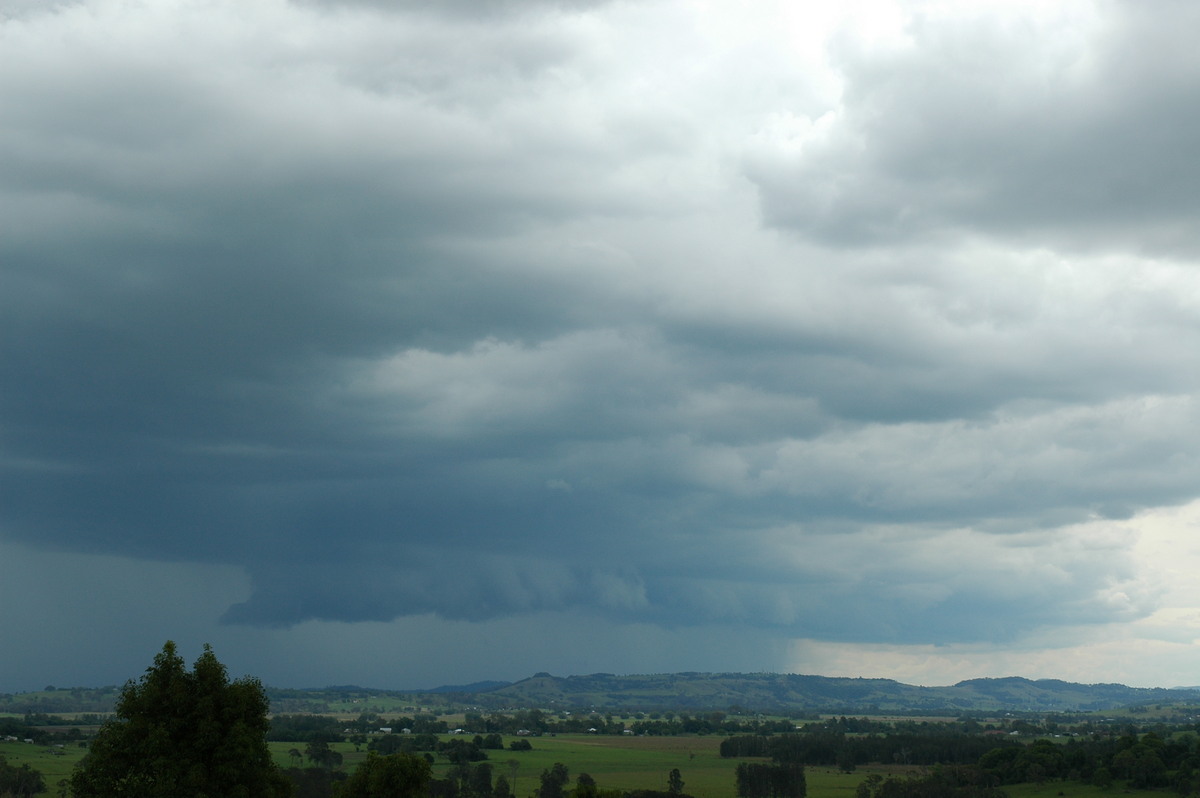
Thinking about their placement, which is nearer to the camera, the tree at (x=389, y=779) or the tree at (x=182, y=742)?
the tree at (x=182, y=742)

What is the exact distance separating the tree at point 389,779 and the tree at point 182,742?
1138cm

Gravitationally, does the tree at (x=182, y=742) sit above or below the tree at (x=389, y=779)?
above

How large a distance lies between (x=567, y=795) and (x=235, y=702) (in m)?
45.7

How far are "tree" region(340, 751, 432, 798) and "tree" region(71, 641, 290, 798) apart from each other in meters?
11.4

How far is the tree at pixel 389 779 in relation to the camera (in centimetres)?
7556

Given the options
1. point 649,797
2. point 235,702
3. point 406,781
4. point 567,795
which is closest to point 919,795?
point 649,797

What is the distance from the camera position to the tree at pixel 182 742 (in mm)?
61031

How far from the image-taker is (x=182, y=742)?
62812 mm

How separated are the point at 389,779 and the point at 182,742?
17.5m

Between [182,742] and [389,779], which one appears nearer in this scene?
[182,742]

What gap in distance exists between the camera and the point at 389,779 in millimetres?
75875

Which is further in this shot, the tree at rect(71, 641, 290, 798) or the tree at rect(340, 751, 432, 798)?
the tree at rect(340, 751, 432, 798)

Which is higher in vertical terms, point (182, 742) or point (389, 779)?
point (182, 742)

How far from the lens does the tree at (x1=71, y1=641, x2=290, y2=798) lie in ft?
200
